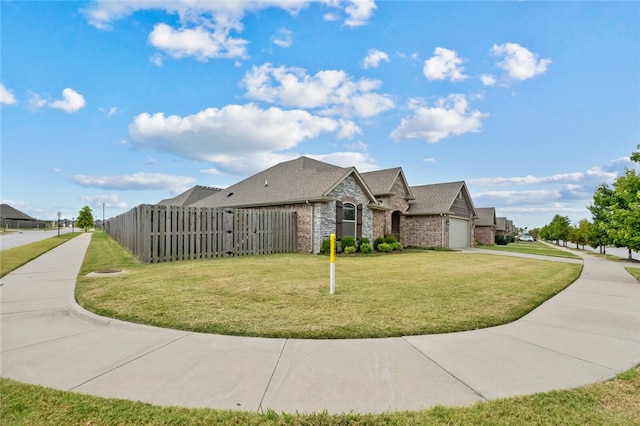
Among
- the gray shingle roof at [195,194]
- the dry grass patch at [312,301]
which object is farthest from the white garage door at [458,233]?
the gray shingle roof at [195,194]

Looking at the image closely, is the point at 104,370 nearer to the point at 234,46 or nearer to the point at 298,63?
the point at 234,46

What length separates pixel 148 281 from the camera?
25.8 feet

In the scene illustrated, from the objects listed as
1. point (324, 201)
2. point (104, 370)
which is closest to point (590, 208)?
point (324, 201)

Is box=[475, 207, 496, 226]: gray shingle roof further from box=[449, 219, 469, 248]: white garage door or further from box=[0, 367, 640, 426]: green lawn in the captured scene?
box=[0, 367, 640, 426]: green lawn

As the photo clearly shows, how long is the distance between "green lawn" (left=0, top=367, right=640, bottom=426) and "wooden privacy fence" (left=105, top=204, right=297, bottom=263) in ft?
33.8

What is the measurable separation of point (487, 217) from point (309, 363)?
44241 mm

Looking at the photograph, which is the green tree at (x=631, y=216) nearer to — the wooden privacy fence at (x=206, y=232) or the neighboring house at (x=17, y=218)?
the wooden privacy fence at (x=206, y=232)

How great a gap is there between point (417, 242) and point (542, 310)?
20539 millimetres

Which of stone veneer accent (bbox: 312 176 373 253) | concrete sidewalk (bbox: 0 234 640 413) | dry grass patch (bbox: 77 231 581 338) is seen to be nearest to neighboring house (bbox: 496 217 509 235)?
stone veneer accent (bbox: 312 176 373 253)

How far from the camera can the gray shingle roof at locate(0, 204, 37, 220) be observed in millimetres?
67950

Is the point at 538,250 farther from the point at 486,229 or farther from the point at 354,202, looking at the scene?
the point at 354,202

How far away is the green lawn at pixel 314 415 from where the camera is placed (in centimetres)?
227

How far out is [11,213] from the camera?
70125mm

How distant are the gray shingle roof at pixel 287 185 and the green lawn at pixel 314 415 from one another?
1396 centimetres
